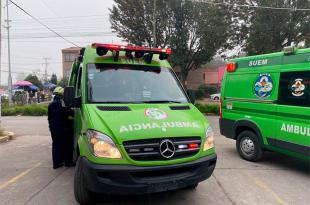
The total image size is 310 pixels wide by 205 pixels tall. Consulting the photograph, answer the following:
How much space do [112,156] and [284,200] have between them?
2896mm

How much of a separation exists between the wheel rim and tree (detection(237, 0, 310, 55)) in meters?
16.0

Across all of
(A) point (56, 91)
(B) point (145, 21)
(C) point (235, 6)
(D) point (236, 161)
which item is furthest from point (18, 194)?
(B) point (145, 21)

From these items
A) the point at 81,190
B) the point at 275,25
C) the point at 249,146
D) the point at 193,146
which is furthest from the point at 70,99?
the point at 275,25

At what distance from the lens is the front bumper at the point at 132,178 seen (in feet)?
11.6

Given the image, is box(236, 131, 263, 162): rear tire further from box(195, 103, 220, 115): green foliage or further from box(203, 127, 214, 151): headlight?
box(195, 103, 220, 115): green foliage

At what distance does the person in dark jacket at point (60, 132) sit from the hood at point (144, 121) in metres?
2.24

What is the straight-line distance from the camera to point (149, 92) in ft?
15.8

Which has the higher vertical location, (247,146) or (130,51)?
(130,51)

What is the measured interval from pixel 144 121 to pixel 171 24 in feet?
78.6

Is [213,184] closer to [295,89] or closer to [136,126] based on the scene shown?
[136,126]

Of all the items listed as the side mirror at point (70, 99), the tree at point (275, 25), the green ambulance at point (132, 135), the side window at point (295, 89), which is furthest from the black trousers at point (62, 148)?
the tree at point (275, 25)

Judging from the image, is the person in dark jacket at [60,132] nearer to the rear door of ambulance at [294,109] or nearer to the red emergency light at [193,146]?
the red emergency light at [193,146]

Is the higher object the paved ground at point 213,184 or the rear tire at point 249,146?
the rear tire at point 249,146

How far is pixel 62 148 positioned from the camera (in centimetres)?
650
